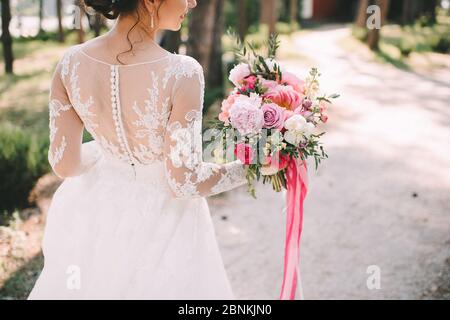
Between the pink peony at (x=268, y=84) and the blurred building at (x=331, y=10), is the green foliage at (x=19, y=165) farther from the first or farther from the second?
the blurred building at (x=331, y=10)

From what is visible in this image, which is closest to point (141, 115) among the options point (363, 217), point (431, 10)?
point (363, 217)

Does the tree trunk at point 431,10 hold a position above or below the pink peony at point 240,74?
below

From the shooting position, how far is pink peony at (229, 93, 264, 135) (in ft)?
6.14

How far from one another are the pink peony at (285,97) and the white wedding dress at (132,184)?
0.29 meters

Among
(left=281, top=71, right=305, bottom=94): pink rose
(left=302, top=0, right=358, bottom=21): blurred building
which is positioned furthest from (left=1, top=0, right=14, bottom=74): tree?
(left=302, top=0, right=358, bottom=21): blurred building

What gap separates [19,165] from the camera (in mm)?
5383

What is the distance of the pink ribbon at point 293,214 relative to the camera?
1991 millimetres

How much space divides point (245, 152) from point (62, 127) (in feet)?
2.28

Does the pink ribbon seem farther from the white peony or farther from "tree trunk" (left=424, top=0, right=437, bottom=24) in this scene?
"tree trunk" (left=424, top=0, right=437, bottom=24)

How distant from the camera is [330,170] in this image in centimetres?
644

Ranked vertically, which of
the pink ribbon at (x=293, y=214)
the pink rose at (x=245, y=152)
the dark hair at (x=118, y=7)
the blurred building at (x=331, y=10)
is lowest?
the blurred building at (x=331, y=10)

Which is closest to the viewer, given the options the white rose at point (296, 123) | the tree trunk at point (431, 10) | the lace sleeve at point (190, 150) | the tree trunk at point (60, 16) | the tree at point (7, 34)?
the lace sleeve at point (190, 150)

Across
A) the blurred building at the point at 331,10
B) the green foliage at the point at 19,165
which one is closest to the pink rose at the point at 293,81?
the green foliage at the point at 19,165
